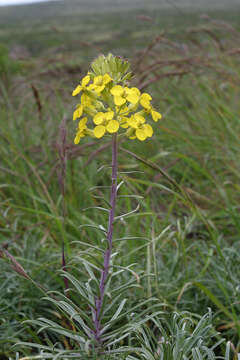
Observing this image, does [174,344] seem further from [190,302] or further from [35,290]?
[35,290]

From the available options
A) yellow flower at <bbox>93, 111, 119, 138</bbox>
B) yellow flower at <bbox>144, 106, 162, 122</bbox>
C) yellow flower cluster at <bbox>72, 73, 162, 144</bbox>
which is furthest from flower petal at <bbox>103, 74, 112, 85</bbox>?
yellow flower at <bbox>144, 106, 162, 122</bbox>

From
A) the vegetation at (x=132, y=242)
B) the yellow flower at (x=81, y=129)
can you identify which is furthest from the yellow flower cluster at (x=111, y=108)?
the vegetation at (x=132, y=242)

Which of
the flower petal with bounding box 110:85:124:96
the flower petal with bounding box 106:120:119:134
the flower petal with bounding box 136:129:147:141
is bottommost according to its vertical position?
the flower petal with bounding box 136:129:147:141

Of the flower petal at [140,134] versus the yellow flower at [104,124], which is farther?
the flower petal at [140,134]

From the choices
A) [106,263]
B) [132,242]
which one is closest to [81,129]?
[106,263]

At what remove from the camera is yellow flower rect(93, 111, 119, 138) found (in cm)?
139

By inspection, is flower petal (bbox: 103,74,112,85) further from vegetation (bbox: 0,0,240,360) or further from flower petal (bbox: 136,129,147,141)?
vegetation (bbox: 0,0,240,360)

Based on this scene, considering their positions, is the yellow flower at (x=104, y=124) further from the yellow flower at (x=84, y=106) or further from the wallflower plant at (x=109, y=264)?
the yellow flower at (x=84, y=106)

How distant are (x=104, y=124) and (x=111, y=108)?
138 mm

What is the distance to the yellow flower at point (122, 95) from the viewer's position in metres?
1.40

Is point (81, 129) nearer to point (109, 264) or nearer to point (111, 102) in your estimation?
point (111, 102)

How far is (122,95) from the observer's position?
1.46 m

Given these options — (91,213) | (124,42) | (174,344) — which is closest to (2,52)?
(91,213)

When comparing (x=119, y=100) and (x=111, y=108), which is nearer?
(x=119, y=100)
